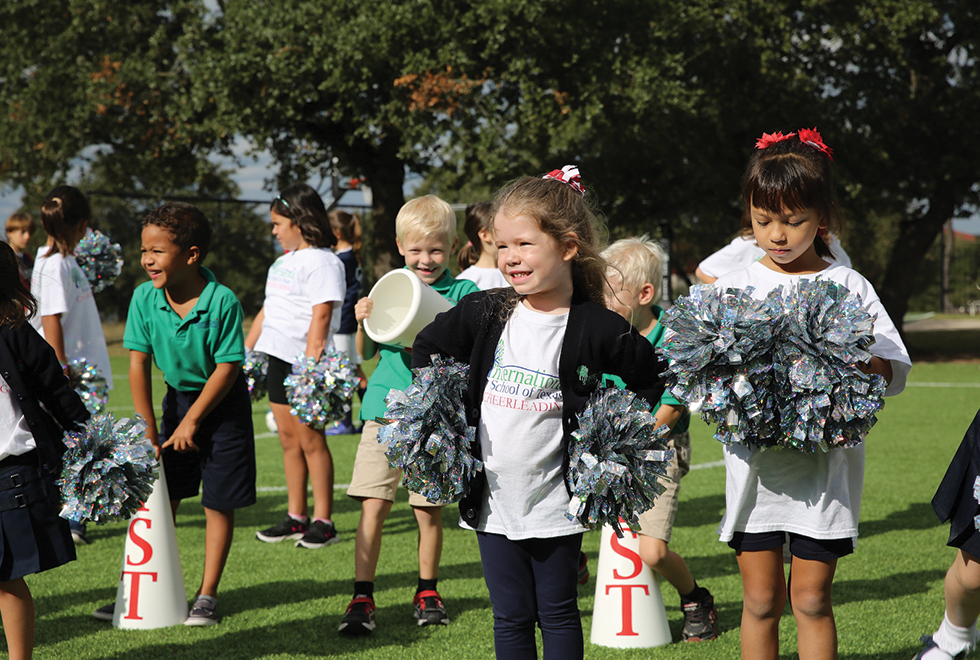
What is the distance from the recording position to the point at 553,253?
2.65 meters

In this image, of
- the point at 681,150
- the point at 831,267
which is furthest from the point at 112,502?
the point at 681,150

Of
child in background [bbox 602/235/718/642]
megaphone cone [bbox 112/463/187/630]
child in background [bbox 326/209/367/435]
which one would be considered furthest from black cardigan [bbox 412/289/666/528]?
child in background [bbox 326/209/367/435]

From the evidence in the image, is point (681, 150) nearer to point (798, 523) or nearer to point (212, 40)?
point (212, 40)

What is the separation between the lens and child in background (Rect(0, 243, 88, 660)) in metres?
2.96

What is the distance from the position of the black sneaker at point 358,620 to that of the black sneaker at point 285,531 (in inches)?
71.0

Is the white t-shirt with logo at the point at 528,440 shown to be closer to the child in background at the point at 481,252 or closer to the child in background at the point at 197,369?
the child in background at the point at 197,369

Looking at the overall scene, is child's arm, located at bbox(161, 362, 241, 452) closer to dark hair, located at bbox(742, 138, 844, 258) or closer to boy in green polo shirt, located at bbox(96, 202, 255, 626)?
boy in green polo shirt, located at bbox(96, 202, 255, 626)

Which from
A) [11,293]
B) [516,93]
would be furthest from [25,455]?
[516,93]

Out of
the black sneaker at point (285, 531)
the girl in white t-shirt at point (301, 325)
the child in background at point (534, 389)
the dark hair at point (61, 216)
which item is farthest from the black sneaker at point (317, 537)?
the child in background at point (534, 389)

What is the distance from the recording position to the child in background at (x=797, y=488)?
105 inches

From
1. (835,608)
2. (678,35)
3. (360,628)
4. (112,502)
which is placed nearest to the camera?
(112,502)

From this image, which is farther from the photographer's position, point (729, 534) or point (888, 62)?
point (888, 62)

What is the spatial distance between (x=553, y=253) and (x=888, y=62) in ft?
66.5

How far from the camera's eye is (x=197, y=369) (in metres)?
4.14
